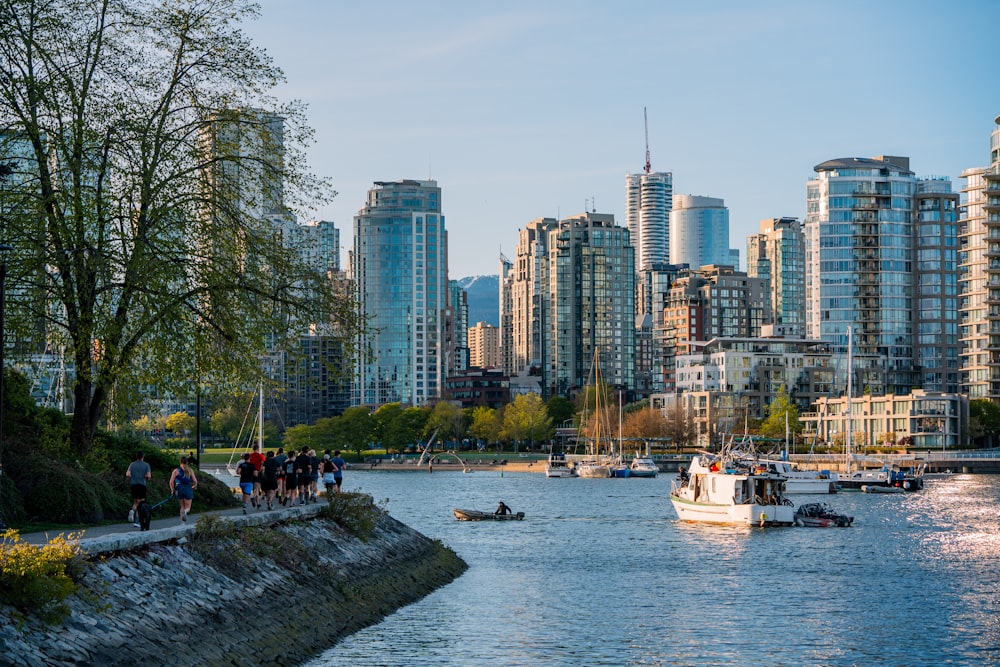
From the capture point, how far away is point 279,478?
49.2 meters

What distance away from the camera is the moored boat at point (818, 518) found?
292ft

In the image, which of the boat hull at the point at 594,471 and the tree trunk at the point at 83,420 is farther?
the boat hull at the point at 594,471

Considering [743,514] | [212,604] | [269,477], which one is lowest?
[743,514]

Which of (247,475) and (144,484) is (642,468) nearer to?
(247,475)

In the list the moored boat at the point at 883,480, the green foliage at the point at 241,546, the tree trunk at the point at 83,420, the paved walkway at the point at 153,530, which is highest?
the tree trunk at the point at 83,420

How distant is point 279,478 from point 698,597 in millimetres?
16297

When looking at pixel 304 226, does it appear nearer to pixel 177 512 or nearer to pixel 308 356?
pixel 308 356

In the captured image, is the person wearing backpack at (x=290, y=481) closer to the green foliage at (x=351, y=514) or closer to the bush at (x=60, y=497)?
the green foliage at (x=351, y=514)

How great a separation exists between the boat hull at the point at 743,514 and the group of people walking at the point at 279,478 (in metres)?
38.9

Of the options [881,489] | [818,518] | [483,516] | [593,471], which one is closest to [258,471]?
[483,516]

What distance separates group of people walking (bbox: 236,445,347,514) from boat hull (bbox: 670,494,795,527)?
38878 millimetres

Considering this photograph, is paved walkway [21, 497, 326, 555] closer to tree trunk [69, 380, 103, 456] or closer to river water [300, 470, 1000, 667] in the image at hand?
tree trunk [69, 380, 103, 456]

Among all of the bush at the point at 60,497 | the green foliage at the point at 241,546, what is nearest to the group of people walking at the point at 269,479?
the bush at the point at 60,497

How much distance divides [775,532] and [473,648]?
49423 millimetres
